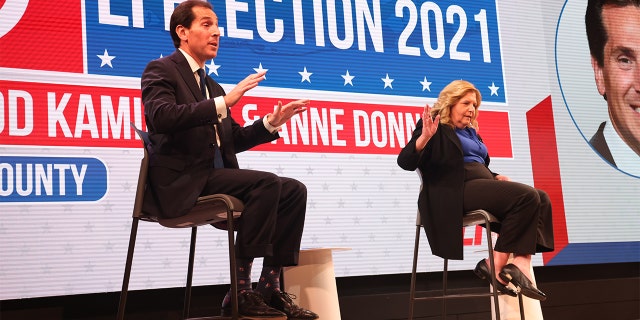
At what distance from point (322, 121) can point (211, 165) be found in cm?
137

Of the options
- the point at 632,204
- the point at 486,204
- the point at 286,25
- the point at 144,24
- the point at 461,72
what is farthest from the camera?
the point at 632,204

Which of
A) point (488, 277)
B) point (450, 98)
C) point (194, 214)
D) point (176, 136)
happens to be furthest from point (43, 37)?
point (488, 277)

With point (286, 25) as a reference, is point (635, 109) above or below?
below

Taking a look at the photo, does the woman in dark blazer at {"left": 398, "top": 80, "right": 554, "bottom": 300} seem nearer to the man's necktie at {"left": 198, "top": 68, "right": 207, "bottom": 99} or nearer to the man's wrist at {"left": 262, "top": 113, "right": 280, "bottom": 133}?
the man's wrist at {"left": 262, "top": 113, "right": 280, "bottom": 133}

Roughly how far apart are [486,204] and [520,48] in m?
1.74

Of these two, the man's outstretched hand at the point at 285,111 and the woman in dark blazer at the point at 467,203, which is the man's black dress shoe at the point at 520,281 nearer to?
the woman in dark blazer at the point at 467,203

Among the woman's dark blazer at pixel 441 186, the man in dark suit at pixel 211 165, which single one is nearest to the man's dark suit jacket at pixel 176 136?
the man in dark suit at pixel 211 165

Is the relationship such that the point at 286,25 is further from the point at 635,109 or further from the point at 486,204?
the point at 635,109

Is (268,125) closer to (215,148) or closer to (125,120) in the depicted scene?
(215,148)

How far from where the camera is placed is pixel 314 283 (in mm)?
3174

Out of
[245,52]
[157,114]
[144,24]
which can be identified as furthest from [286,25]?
[157,114]

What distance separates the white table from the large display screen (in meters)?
0.50

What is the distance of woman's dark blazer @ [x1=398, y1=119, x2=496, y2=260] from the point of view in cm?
321

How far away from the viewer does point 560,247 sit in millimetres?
4398
